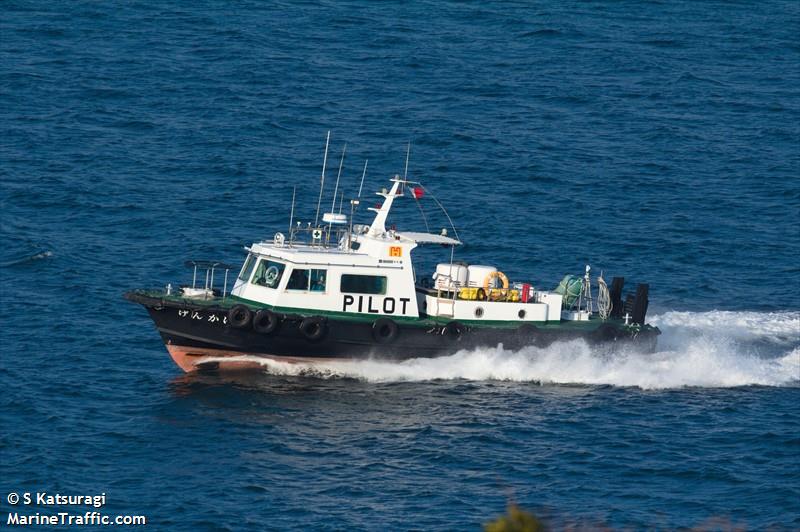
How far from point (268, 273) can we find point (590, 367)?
8.48 meters

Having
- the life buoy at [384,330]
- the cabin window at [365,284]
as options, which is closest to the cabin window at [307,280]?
the cabin window at [365,284]

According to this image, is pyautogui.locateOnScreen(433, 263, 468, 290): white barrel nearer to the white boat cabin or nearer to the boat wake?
the white boat cabin

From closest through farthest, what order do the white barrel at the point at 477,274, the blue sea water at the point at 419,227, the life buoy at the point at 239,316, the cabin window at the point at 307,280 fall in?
the blue sea water at the point at 419,227
the life buoy at the point at 239,316
the cabin window at the point at 307,280
the white barrel at the point at 477,274

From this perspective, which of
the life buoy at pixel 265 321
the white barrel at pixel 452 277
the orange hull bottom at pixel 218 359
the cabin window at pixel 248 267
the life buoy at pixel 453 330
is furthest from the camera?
the white barrel at pixel 452 277

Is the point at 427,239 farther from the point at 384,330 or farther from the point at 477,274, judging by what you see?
the point at 384,330

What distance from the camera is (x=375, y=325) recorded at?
114 ft

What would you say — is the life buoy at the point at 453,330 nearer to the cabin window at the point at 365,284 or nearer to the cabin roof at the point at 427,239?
the cabin window at the point at 365,284

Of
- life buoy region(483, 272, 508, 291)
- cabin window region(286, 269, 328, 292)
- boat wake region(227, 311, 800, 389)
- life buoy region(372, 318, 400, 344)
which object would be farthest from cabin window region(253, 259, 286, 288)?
life buoy region(483, 272, 508, 291)

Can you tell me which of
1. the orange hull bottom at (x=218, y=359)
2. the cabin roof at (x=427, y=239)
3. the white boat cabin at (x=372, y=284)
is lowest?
the orange hull bottom at (x=218, y=359)

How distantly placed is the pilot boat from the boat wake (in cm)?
26

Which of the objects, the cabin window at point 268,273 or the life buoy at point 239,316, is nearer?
the life buoy at point 239,316

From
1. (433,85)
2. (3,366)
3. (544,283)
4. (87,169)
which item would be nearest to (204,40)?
(433,85)

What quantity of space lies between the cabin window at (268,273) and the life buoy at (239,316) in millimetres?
1333

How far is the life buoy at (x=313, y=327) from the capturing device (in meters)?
34.2
